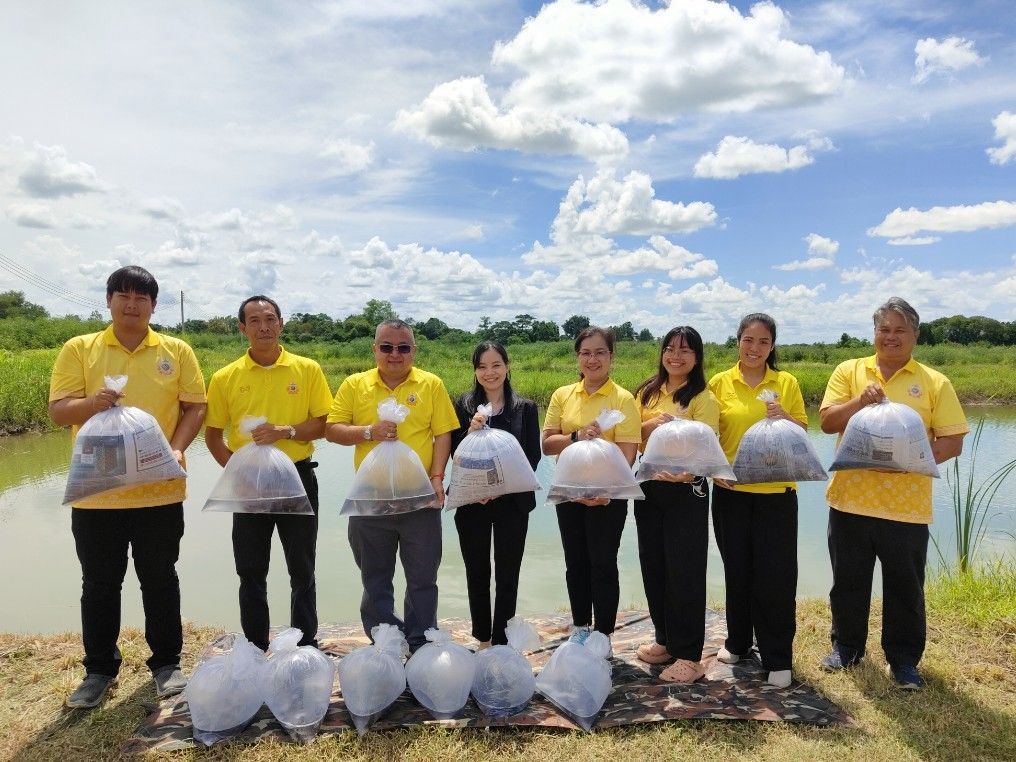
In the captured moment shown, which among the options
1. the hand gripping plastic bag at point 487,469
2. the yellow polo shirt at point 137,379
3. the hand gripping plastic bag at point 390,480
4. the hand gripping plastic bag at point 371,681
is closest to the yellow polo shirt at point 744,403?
the hand gripping plastic bag at point 487,469

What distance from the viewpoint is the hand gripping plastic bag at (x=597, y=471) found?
114 inches

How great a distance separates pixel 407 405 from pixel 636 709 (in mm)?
1591

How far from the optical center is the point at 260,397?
3096 millimetres

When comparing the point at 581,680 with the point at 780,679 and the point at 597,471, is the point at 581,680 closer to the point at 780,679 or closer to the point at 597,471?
the point at 597,471

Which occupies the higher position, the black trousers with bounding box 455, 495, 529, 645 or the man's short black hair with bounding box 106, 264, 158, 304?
the man's short black hair with bounding box 106, 264, 158, 304

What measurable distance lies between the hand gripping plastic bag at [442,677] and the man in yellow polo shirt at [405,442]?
0.41 m

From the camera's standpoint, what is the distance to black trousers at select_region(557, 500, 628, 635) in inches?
122

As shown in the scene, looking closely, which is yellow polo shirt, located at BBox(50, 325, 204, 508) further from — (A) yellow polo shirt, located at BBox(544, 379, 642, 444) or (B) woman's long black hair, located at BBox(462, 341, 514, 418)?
(A) yellow polo shirt, located at BBox(544, 379, 642, 444)

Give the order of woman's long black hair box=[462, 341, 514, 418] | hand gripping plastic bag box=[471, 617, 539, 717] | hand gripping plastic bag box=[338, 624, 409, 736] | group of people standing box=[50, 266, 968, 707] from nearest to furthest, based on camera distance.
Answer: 1. hand gripping plastic bag box=[338, 624, 409, 736]
2. hand gripping plastic bag box=[471, 617, 539, 717]
3. group of people standing box=[50, 266, 968, 707]
4. woman's long black hair box=[462, 341, 514, 418]

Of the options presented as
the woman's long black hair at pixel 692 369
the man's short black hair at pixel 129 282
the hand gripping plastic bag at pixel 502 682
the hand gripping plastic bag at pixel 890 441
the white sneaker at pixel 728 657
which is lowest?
the white sneaker at pixel 728 657

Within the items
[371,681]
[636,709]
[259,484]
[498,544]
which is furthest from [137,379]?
[636,709]

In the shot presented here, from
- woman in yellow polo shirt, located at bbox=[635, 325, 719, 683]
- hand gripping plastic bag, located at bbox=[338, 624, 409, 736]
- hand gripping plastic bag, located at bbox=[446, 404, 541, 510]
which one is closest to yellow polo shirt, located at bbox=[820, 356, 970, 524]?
woman in yellow polo shirt, located at bbox=[635, 325, 719, 683]

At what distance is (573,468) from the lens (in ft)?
9.59

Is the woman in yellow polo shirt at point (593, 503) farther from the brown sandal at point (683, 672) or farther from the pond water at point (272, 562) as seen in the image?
the pond water at point (272, 562)
